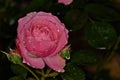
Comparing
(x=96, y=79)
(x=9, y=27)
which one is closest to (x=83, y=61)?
(x=96, y=79)

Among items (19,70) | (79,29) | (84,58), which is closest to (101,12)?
(79,29)

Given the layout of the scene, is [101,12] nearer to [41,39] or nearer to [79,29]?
[79,29]

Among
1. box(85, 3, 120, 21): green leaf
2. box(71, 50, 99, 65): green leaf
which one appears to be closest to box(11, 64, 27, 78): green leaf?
box(71, 50, 99, 65): green leaf

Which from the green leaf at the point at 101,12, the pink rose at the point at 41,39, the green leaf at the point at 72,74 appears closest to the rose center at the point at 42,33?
the pink rose at the point at 41,39

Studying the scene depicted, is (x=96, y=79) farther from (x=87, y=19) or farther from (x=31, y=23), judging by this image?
(x=31, y=23)

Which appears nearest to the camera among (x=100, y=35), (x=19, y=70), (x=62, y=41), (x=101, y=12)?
(x=62, y=41)
